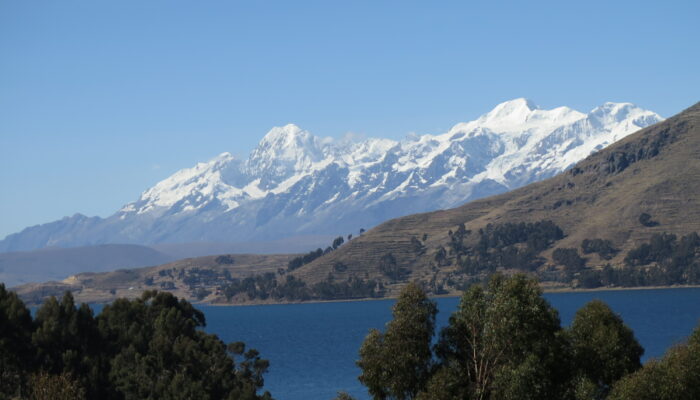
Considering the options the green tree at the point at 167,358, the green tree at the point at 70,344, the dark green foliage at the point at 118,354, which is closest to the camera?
the dark green foliage at the point at 118,354

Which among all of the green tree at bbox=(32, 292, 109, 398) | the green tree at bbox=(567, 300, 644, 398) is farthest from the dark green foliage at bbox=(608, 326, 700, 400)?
the green tree at bbox=(32, 292, 109, 398)

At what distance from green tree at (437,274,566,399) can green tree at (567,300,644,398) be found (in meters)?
2.30

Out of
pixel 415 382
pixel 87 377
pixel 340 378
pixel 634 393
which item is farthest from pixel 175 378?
pixel 340 378

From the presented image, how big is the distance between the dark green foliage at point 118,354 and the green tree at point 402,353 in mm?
35814

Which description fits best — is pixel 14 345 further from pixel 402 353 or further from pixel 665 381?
pixel 665 381

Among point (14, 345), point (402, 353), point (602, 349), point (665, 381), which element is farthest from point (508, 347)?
point (14, 345)

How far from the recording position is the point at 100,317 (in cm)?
12406

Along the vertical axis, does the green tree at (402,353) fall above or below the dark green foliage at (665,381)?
above

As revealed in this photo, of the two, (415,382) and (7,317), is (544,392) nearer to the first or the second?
(415,382)

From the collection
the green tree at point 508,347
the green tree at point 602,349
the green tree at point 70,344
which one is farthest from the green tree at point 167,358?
the green tree at point 602,349

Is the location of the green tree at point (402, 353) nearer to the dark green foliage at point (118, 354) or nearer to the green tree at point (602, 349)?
the green tree at point (602, 349)

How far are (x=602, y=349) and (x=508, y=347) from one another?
8.52 m

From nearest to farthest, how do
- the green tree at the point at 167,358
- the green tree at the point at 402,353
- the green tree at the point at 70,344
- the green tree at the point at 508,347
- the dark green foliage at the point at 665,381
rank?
the dark green foliage at the point at 665,381 → the green tree at the point at 508,347 → the green tree at the point at 402,353 → the green tree at the point at 167,358 → the green tree at the point at 70,344

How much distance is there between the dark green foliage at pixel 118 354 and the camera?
348 feet
